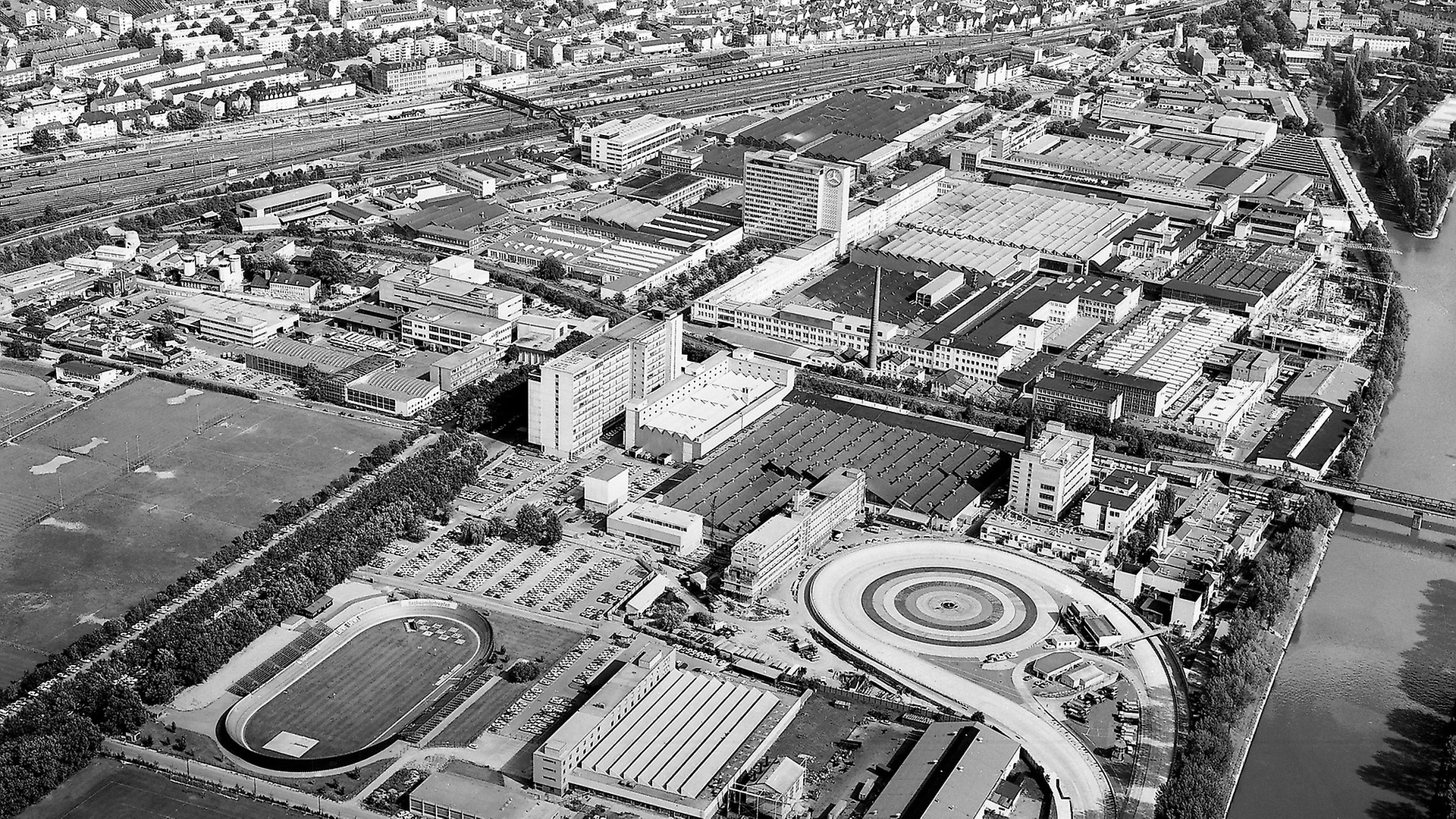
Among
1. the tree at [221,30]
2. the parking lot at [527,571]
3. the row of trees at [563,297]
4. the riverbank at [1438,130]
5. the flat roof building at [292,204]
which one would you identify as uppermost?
the tree at [221,30]

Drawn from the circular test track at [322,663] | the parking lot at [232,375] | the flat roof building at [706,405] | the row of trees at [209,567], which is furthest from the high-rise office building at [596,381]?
the circular test track at [322,663]

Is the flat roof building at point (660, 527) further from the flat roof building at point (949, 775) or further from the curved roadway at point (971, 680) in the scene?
the flat roof building at point (949, 775)

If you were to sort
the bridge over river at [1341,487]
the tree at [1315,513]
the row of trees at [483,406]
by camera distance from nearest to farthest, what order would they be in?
the tree at [1315,513]
the bridge over river at [1341,487]
the row of trees at [483,406]

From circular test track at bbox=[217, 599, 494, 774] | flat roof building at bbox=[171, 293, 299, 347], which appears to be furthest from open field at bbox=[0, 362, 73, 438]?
circular test track at bbox=[217, 599, 494, 774]

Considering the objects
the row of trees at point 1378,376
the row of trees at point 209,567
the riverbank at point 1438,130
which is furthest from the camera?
the riverbank at point 1438,130

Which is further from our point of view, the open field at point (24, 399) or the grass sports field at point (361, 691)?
the open field at point (24, 399)

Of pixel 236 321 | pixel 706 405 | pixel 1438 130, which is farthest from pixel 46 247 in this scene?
Answer: pixel 1438 130

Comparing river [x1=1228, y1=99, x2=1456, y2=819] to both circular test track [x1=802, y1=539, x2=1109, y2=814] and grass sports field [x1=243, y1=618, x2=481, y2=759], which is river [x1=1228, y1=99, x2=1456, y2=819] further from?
grass sports field [x1=243, y1=618, x2=481, y2=759]

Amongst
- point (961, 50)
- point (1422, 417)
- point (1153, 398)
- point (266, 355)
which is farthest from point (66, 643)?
point (961, 50)
